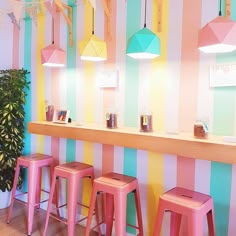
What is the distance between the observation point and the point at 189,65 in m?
2.16

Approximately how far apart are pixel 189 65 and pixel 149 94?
0.44 m

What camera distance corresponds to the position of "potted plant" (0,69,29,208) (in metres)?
3.08

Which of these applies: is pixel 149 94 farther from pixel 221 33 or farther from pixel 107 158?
pixel 221 33

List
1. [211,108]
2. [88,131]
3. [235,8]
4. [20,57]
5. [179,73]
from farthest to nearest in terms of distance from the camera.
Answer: [20,57] < [88,131] < [179,73] < [211,108] < [235,8]

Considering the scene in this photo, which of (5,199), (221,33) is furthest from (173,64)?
(5,199)

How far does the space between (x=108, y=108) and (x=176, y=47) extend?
2.95 ft

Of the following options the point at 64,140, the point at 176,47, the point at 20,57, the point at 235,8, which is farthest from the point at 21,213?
the point at 235,8

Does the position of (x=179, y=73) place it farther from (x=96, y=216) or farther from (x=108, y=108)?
(x=96, y=216)

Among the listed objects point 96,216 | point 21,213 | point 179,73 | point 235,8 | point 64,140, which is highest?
point 235,8

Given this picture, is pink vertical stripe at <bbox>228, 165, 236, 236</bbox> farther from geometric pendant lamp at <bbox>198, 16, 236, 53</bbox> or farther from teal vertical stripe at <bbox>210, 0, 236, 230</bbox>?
geometric pendant lamp at <bbox>198, 16, 236, 53</bbox>

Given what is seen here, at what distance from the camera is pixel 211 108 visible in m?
2.07

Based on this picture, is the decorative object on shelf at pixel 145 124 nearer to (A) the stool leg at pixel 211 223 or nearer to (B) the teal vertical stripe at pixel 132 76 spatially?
(B) the teal vertical stripe at pixel 132 76

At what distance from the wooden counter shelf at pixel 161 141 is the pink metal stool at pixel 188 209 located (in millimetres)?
299

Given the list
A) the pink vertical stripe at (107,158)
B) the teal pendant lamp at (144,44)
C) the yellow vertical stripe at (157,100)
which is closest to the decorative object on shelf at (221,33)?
the teal pendant lamp at (144,44)
